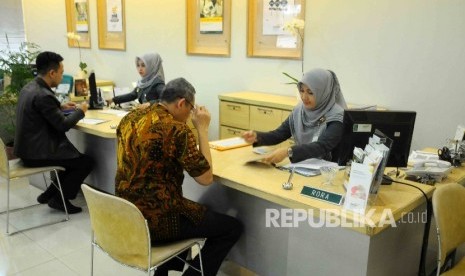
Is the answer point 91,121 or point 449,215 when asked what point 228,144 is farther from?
point 91,121

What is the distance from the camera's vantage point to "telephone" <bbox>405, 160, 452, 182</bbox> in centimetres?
213

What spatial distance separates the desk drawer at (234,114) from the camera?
4051 millimetres

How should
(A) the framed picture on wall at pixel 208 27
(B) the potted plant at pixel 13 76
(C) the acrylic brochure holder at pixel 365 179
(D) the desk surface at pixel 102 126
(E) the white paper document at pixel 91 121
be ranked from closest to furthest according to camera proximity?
(C) the acrylic brochure holder at pixel 365 179, (D) the desk surface at pixel 102 126, (E) the white paper document at pixel 91 121, (B) the potted plant at pixel 13 76, (A) the framed picture on wall at pixel 208 27

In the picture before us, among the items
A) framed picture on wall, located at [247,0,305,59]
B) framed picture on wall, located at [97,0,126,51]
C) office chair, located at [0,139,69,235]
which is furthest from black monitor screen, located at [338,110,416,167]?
framed picture on wall, located at [97,0,126,51]

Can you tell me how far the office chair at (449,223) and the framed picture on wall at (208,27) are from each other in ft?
10.5

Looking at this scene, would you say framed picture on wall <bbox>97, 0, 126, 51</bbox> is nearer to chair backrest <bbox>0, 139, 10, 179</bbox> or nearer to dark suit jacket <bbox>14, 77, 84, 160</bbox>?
dark suit jacket <bbox>14, 77, 84, 160</bbox>

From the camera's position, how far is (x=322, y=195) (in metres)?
1.80

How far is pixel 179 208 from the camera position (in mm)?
2037

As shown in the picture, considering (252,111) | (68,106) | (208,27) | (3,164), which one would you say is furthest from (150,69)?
(3,164)

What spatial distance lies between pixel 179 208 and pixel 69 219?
1.88 meters

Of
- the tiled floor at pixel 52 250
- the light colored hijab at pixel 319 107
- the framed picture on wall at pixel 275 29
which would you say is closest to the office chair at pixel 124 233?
the tiled floor at pixel 52 250

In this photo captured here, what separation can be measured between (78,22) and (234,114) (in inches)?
151

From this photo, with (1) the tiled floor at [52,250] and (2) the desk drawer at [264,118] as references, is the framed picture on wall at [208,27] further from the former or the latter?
(1) the tiled floor at [52,250]

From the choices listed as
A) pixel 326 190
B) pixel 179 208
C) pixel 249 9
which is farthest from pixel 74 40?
pixel 326 190
